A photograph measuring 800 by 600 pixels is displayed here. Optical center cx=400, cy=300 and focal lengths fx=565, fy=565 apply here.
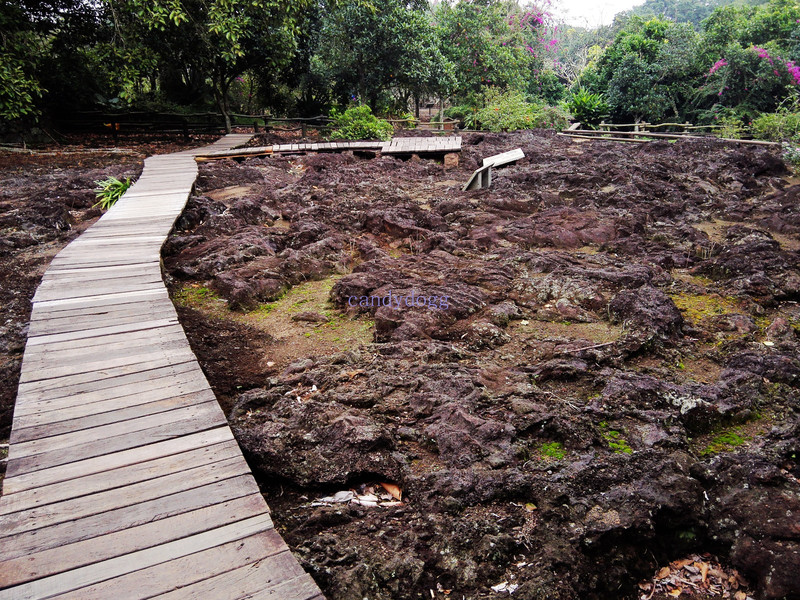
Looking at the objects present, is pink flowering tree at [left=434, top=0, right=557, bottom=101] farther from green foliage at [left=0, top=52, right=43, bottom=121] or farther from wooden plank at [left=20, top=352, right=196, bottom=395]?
wooden plank at [left=20, top=352, right=196, bottom=395]

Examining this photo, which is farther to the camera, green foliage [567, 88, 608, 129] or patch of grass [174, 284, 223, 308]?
green foliage [567, 88, 608, 129]

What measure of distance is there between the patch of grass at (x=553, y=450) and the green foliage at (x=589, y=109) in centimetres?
1927

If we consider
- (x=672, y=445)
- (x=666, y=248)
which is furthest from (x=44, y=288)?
(x=666, y=248)

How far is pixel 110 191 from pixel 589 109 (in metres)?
17.1

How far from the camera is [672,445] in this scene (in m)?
3.06

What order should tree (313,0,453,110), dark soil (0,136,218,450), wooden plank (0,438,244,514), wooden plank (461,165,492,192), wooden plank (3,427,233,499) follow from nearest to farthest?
wooden plank (0,438,244,514) < wooden plank (3,427,233,499) < dark soil (0,136,218,450) < wooden plank (461,165,492,192) < tree (313,0,453,110)

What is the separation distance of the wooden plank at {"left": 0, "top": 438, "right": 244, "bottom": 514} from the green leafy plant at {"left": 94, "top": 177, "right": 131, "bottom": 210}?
6.84 meters

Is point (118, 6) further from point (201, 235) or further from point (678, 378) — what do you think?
point (678, 378)

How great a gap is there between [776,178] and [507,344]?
7832mm

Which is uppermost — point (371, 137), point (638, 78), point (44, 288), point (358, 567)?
point (638, 78)

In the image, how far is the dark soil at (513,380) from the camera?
2.43 metres

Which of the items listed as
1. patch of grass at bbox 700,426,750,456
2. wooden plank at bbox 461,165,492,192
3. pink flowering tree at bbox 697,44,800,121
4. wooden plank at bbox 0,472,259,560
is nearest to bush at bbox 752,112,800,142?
pink flowering tree at bbox 697,44,800,121

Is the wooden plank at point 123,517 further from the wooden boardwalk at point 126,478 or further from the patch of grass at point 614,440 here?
the patch of grass at point 614,440

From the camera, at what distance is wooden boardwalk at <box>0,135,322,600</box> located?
193 cm
